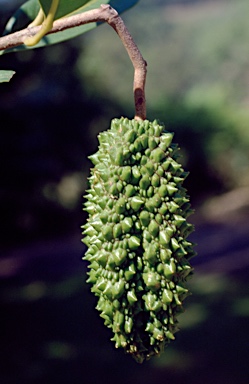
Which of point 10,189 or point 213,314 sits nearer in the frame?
point 213,314

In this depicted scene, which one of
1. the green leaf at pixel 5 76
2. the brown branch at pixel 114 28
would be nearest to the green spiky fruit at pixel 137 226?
the brown branch at pixel 114 28

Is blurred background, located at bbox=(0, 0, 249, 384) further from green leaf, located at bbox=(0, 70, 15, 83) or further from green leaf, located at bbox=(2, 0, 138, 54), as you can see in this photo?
green leaf, located at bbox=(0, 70, 15, 83)

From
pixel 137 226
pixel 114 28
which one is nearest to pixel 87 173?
pixel 137 226

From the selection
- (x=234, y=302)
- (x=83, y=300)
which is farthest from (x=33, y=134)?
(x=234, y=302)

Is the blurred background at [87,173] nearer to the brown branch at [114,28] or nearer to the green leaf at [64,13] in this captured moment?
the green leaf at [64,13]

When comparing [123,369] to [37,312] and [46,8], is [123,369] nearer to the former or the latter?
[37,312]

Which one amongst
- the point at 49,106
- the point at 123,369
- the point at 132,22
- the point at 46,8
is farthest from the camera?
the point at 132,22

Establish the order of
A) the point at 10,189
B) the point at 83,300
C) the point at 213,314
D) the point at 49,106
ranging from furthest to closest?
the point at 49,106
the point at 10,189
the point at 83,300
the point at 213,314
